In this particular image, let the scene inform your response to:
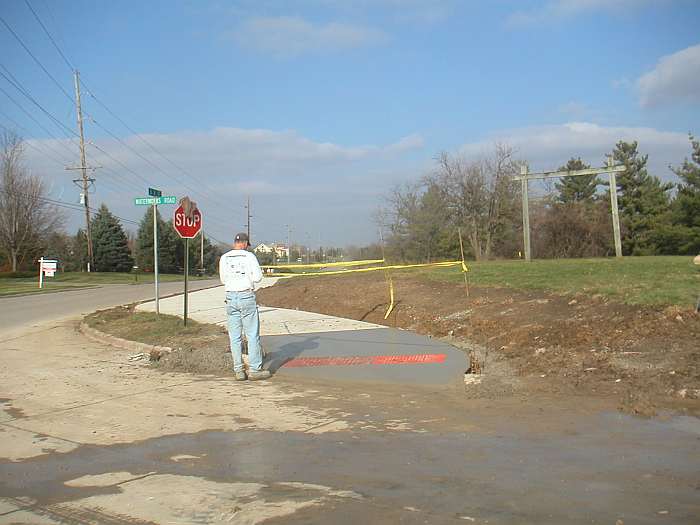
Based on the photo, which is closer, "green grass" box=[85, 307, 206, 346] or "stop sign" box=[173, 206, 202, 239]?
"green grass" box=[85, 307, 206, 346]

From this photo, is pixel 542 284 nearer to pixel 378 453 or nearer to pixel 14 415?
pixel 378 453

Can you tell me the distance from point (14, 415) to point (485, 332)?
779cm

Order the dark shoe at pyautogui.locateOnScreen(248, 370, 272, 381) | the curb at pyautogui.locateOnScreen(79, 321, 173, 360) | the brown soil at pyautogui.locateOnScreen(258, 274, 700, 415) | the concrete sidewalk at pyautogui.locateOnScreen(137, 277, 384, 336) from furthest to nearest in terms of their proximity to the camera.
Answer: the concrete sidewalk at pyautogui.locateOnScreen(137, 277, 384, 336) → the curb at pyautogui.locateOnScreen(79, 321, 173, 360) → the dark shoe at pyautogui.locateOnScreen(248, 370, 272, 381) → the brown soil at pyautogui.locateOnScreen(258, 274, 700, 415)

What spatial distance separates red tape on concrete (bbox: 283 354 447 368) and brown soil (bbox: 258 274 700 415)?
2.45 ft

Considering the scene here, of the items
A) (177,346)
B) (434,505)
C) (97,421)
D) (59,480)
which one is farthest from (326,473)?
(177,346)

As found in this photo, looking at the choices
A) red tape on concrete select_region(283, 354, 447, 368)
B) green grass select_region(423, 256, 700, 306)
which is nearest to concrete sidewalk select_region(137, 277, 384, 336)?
red tape on concrete select_region(283, 354, 447, 368)

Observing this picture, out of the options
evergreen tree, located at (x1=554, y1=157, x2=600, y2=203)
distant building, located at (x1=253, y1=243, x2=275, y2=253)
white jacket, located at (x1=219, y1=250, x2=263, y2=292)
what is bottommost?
white jacket, located at (x1=219, y1=250, x2=263, y2=292)

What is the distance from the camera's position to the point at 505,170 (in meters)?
48.7

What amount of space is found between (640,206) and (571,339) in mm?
46468

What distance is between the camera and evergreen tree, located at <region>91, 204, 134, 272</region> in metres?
72.6

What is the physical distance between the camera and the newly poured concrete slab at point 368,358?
888 cm

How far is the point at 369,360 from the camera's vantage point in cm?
1005

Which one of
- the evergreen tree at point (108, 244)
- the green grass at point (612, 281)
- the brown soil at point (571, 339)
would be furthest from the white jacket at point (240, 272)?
the evergreen tree at point (108, 244)

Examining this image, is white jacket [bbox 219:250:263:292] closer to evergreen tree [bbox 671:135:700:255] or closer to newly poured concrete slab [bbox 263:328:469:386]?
newly poured concrete slab [bbox 263:328:469:386]
